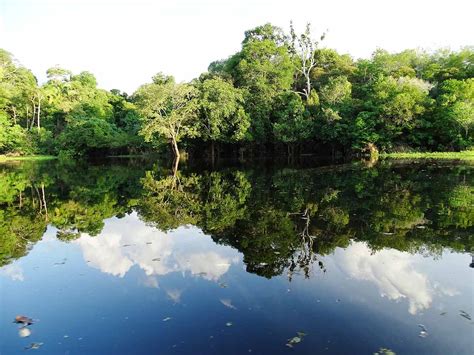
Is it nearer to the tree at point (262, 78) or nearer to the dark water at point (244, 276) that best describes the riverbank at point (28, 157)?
the tree at point (262, 78)

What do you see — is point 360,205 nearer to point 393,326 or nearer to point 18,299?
point 393,326

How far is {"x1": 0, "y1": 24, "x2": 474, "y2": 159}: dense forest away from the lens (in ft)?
128

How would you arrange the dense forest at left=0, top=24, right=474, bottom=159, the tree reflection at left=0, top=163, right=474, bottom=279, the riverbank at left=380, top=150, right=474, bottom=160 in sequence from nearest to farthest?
the tree reflection at left=0, top=163, right=474, bottom=279
the riverbank at left=380, top=150, right=474, bottom=160
the dense forest at left=0, top=24, right=474, bottom=159

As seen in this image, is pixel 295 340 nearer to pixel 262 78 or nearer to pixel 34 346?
pixel 34 346

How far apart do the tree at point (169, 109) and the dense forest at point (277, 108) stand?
130mm

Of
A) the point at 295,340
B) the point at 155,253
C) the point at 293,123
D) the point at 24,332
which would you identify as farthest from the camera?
the point at 293,123

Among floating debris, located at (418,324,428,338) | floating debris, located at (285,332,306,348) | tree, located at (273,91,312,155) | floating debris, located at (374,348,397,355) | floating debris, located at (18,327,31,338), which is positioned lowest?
floating debris, located at (18,327,31,338)

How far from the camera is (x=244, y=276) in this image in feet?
22.4

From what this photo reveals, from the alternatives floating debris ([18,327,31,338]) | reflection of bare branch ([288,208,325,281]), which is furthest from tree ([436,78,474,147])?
floating debris ([18,327,31,338])

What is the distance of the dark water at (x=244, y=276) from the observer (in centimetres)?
473

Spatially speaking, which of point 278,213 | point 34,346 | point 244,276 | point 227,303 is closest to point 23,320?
point 34,346

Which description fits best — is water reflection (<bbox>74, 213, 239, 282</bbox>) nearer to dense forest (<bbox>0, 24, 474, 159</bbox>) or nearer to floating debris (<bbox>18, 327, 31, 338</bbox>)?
floating debris (<bbox>18, 327, 31, 338</bbox>)

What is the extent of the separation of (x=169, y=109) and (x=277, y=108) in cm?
1372

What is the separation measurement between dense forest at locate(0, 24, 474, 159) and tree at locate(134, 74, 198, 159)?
5.1 inches
